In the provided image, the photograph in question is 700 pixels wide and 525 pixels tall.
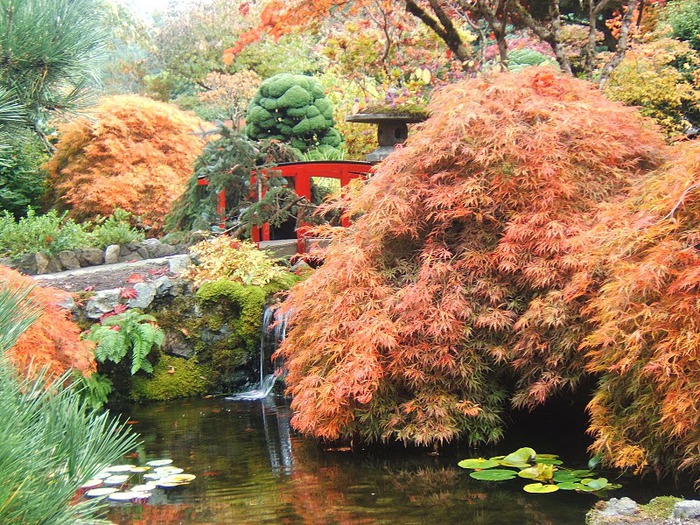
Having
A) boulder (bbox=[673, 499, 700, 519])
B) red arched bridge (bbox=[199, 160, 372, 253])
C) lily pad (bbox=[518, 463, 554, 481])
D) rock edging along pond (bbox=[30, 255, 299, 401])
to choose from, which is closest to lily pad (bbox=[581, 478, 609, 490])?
lily pad (bbox=[518, 463, 554, 481])

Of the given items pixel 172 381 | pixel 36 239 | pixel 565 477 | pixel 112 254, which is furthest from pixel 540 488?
pixel 36 239

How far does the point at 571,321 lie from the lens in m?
5.28

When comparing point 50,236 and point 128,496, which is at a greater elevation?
point 50,236

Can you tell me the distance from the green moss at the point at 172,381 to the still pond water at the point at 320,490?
1.52 m

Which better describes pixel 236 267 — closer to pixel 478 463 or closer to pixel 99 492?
pixel 99 492

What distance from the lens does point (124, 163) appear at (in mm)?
11727

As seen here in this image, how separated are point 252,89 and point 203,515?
14957mm

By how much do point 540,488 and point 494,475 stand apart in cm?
37

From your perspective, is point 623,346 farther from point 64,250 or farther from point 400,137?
point 64,250

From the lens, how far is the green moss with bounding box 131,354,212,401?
7.84m

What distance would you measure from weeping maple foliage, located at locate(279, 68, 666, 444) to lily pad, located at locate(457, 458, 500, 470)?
265mm

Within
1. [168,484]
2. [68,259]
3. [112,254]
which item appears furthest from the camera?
[112,254]

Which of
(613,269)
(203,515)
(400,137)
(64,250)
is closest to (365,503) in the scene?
(203,515)

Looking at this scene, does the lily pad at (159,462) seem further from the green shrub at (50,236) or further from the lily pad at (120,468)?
the green shrub at (50,236)
